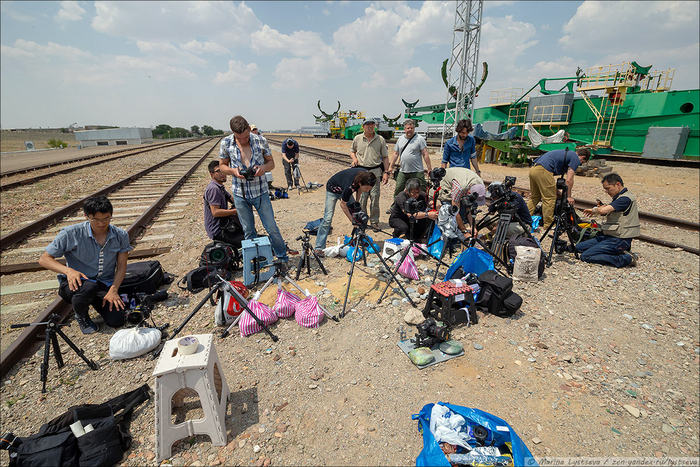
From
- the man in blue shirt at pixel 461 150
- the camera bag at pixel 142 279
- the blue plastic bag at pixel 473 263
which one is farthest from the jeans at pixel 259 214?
the man in blue shirt at pixel 461 150

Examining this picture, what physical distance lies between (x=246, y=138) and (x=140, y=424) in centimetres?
319

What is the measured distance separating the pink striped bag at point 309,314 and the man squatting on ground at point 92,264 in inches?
73.2

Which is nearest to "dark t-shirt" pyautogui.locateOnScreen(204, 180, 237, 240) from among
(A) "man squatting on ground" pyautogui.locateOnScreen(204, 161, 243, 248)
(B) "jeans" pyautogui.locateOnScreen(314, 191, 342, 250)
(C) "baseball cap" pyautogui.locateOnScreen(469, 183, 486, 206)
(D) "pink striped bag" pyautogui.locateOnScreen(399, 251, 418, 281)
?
(A) "man squatting on ground" pyautogui.locateOnScreen(204, 161, 243, 248)

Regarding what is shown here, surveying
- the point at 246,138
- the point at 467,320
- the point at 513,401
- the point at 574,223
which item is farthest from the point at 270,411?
the point at 574,223

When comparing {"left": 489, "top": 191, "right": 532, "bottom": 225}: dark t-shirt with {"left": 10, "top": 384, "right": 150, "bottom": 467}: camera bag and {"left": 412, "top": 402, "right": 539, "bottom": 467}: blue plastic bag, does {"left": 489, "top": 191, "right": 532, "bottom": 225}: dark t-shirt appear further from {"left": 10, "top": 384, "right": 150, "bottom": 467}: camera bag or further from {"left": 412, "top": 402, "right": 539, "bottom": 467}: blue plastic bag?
{"left": 10, "top": 384, "right": 150, "bottom": 467}: camera bag

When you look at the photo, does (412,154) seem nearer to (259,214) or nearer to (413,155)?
(413,155)

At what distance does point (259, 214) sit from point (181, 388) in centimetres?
266

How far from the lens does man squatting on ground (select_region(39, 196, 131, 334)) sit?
311 centimetres

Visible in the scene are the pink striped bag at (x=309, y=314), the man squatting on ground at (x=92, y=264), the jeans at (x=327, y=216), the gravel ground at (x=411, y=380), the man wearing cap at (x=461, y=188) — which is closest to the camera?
the gravel ground at (x=411, y=380)

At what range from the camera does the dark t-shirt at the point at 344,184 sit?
443cm

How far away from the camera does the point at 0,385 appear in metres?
2.77

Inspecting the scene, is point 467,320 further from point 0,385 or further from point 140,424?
point 0,385

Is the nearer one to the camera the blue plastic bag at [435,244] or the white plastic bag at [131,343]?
the white plastic bag at [131,343]

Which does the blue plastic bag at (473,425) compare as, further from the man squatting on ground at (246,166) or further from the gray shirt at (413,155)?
the gray shirt at (413,155)
